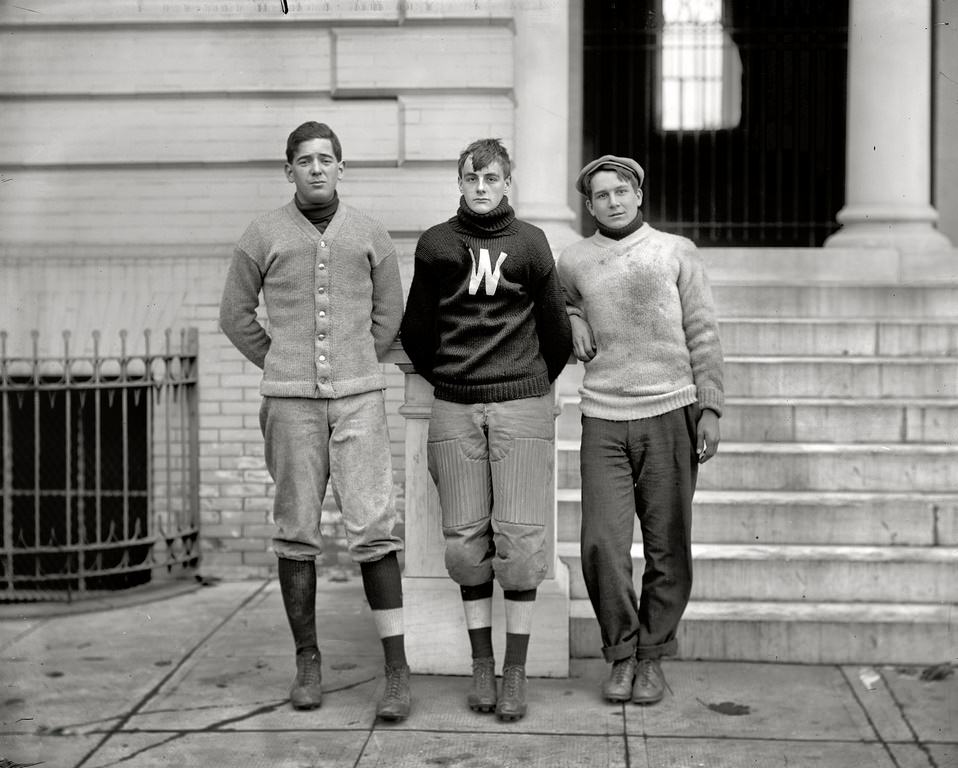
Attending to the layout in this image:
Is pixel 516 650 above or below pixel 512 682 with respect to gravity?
above

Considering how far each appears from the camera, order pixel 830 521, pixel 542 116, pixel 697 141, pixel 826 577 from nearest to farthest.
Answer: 1. pixel 826 577
2. pixel 830 521
3. pixel 542 116
4. pixel 697 141

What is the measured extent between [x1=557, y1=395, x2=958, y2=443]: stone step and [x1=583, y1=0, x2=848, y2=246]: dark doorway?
111 inches

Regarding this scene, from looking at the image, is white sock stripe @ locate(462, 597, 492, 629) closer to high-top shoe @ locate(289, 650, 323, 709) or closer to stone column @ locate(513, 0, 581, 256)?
high-top shoe @ locate(289, 650, 323, 709)

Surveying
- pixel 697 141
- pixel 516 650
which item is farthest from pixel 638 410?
pixel 697 141

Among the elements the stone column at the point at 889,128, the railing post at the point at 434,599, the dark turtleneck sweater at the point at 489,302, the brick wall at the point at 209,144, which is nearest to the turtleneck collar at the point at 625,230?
the dark turtleneck sweater at the point at 489,302

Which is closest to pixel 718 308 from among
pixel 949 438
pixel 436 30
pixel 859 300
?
pixel 859 300

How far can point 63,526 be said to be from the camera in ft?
25.4

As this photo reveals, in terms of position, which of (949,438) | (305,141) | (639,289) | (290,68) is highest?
(290,68)

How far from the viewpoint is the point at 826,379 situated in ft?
22.9

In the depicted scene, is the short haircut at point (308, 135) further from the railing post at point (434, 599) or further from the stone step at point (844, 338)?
the stone step at point (844, 338)

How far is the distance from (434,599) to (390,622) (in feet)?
1.67

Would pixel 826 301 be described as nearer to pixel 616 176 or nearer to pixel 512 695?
pixel 616 176

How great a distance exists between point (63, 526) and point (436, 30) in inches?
142

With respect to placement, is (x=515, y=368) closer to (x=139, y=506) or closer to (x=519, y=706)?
(x=519, y=706)
